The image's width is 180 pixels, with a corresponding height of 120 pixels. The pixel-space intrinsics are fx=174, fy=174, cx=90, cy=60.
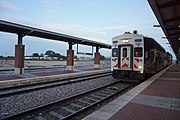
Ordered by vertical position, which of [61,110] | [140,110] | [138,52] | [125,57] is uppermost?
[138,52]

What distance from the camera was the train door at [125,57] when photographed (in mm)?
12443

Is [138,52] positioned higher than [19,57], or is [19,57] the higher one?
[138,52]

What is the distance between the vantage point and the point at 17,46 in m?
15.9

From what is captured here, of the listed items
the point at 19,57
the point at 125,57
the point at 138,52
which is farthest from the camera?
the point at 19,57

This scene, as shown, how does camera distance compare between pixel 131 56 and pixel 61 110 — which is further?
pixel 131 56

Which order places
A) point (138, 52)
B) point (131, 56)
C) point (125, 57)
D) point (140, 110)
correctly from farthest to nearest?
point (125, 57) < point (131, 56) < point (138, 52) < point (140, 110)

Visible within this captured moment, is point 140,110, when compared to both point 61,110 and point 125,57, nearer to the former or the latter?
point 61,110

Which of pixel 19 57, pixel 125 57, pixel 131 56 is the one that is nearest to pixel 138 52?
pixel 131 56

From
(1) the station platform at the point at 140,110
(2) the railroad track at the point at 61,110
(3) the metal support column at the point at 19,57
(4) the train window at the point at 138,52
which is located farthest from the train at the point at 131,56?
(3) the metal support column at the point at 19,57

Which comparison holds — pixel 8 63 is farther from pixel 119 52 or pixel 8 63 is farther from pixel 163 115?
pixel 163 115

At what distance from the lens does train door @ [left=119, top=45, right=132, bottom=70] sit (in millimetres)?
12443

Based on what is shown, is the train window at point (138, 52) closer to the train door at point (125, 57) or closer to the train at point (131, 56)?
the train at point (131, 56)

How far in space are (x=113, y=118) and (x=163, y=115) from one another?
1.55 meters

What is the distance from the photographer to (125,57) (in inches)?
498
